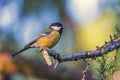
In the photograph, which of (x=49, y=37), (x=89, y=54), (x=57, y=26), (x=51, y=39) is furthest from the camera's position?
(x=57, y=26)

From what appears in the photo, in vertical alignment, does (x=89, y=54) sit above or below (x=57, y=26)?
above

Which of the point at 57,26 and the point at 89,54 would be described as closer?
the point at 89,54

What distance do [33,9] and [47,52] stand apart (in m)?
2.57

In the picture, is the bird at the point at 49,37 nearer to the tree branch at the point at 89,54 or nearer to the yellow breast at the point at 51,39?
the yellow breast at the point at 51,39

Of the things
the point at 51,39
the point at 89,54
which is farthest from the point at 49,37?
the point at 89,54

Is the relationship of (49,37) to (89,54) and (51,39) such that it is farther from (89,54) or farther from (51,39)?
(89,54)

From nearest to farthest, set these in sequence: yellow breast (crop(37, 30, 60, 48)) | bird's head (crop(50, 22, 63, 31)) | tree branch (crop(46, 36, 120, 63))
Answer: tree branch (crop(46, 36, 120, 63)), yellow breast (crop(37, 30, 60, 48)), bird's head (crop(50, 22, 63, 31))

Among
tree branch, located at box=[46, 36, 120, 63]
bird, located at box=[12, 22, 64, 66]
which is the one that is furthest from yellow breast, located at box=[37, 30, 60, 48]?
tree branch, located at box=[46, 36, 120, 63]

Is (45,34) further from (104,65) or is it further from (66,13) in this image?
(104,65)

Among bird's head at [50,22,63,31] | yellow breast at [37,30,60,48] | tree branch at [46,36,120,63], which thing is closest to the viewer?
tree branch at [46,36,120,63]

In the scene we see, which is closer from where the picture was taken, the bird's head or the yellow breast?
the yellow breast

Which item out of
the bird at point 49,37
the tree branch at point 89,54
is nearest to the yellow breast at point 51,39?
the bird at point 49,37

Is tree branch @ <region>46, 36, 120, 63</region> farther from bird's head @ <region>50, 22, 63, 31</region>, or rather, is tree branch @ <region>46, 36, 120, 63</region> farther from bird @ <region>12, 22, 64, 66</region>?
bird's head @ <region>50, 22, 63, 31</region>

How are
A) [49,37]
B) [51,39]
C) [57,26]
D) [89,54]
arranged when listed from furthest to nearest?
[57,26] → [49,37] → [51,39] → [89,54]
